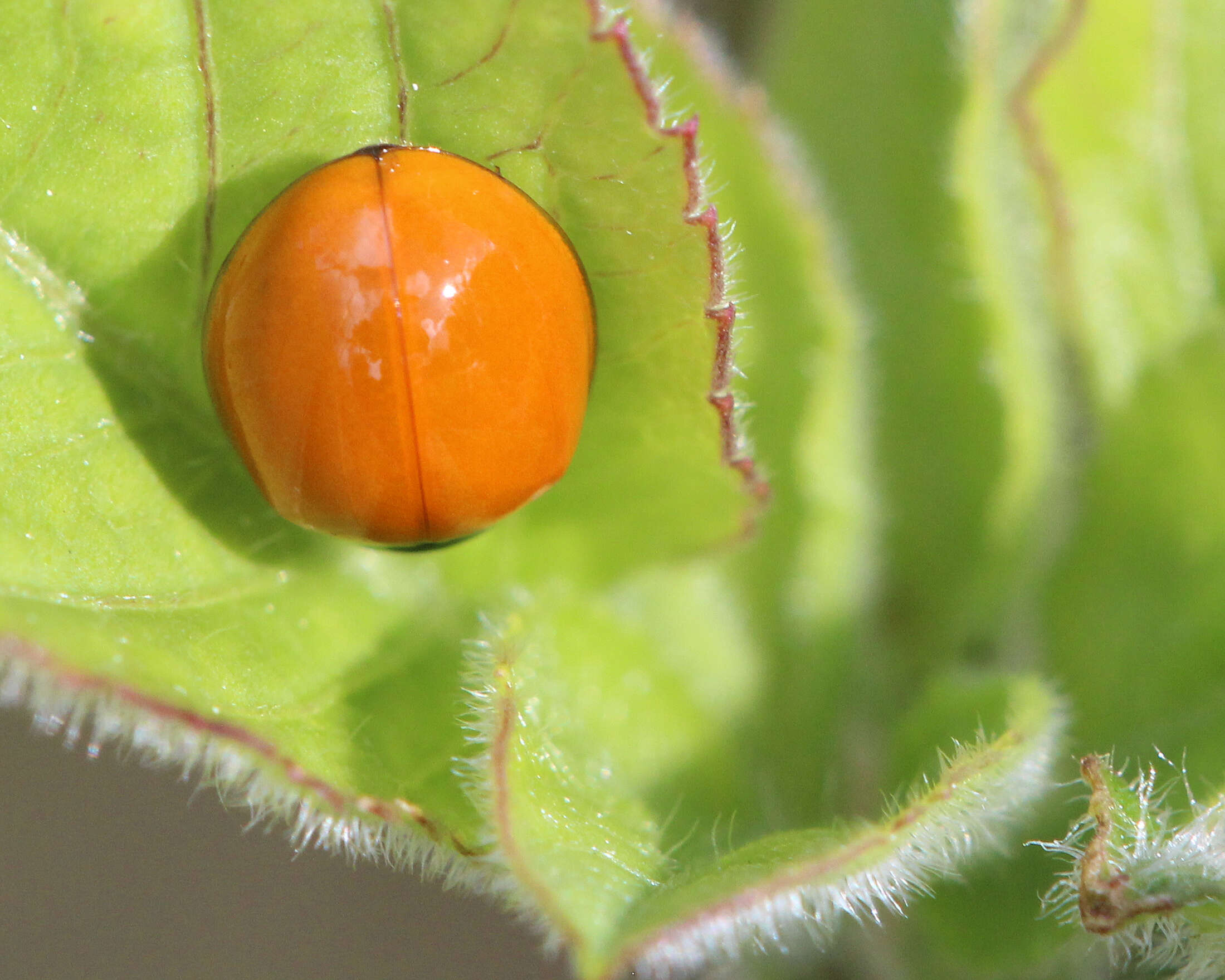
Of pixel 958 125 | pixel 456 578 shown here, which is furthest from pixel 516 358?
pixel 958 125

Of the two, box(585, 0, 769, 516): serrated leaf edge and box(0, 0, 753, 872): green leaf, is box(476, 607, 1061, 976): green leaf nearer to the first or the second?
box(0, 0, 753, 872): green leaf

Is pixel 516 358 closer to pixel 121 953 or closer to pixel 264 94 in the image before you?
pixel 264 94

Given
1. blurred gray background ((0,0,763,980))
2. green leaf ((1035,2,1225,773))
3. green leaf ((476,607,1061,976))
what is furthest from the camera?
blurred gray background ((0,0,763,980))

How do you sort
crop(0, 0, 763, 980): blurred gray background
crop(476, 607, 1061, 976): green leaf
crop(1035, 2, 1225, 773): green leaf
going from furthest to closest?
crop(0, 0, 763, 980): blurred gray background < crop(1035, 2, 1225, 773): green leaf < crop(476, 607, 1061, 976): green leaf

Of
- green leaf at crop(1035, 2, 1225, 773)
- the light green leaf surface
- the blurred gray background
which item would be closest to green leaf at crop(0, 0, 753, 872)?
the light green leaf surface

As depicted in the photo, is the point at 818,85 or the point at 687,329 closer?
the point at 687,329

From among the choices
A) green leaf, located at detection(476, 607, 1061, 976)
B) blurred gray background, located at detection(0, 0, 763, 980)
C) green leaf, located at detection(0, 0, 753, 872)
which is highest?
green leaf, located at detection(0, 0, 753, 872)

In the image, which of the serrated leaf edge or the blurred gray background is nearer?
the serrated leaf edge
